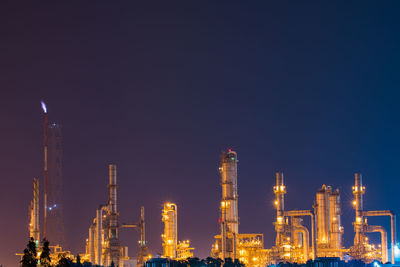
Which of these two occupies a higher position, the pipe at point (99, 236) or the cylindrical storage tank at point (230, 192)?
the cylindrical storage tank at point (230, 192)

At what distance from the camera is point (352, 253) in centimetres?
11844

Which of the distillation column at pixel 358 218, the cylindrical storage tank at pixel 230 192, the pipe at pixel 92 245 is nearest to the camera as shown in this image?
the cylindrical storage tank at pixel 230 192

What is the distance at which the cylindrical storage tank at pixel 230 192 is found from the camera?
4281 inches

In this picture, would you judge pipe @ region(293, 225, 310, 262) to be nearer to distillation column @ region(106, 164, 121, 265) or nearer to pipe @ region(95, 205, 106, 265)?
distillation column @ region(106, 164, 121, 265)

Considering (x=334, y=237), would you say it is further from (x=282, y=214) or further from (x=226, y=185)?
(x=226, y=185)

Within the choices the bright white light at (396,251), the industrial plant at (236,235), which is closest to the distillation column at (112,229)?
the industrial plant at (236,235)

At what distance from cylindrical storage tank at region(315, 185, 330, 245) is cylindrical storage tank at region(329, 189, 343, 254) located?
236 cm

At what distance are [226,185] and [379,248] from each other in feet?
109

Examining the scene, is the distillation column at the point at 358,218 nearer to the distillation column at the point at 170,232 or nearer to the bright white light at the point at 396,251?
the bright white light at the point at 396,251

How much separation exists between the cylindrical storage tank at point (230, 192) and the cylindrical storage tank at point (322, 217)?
1878 cm

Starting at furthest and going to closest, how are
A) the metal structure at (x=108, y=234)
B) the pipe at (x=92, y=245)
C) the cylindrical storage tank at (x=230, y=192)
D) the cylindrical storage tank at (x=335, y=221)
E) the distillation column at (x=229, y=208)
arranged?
1. the cylindrical storage tank at (x=335, y=221)
2. the pipe at (x=92, y=245)
3. the metal structure at (x=108, y=234)
4. the cylindrical storage tank at (x=230, y=192)
5. the distillation column at (x=229, y=208)

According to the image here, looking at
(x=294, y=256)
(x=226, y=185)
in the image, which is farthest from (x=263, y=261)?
(x=226, y=185)

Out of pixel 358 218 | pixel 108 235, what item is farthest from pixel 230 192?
pixel 358 218

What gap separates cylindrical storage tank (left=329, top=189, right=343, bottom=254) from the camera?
123844 millimetres
